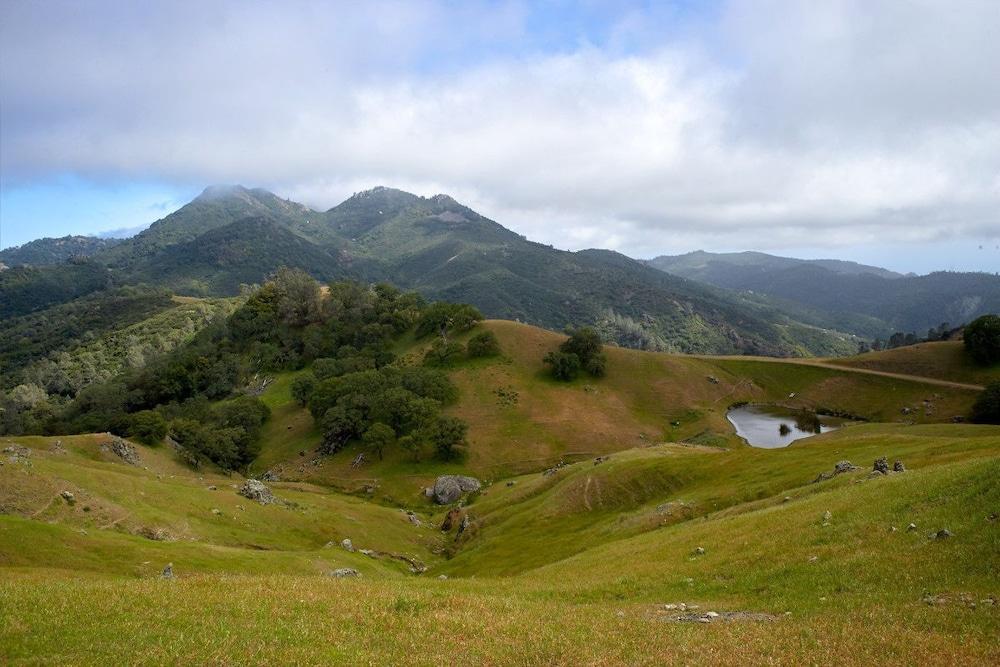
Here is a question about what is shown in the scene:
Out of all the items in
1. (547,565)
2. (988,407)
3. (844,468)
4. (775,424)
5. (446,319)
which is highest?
(446,319)

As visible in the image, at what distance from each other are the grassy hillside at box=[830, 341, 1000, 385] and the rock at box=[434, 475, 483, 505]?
10538cm

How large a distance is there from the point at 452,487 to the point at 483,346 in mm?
52239

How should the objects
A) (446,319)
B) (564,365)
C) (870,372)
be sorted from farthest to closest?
(446,319)
(564,365)
(870,372)

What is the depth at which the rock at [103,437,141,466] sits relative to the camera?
8256cm

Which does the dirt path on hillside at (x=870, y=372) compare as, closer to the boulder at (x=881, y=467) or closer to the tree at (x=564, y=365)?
the tree at (x=564, y=365)

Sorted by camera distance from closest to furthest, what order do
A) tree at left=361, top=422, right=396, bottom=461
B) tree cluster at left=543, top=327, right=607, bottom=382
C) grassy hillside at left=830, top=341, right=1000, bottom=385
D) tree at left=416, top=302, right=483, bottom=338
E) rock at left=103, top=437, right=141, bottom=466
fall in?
rock at left=103, top=437, right=141, bottom=466 → tree at left=361, top=422, right=396, bottom=461 → grassy hillside at left=830, top=341, right=1000, bottom=385 → tree cluster at left=543, top=327, right=607, bottom=382 → tree at left=416, top=302, right=483, bottom=338

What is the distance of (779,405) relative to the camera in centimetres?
13438

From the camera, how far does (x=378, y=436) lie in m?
110

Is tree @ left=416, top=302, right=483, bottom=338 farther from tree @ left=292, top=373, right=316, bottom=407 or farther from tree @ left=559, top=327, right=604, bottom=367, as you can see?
tree @ left=292, top=373, right=316, bottom=407

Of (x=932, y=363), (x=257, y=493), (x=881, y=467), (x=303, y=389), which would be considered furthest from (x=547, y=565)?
(x=932, y=363)

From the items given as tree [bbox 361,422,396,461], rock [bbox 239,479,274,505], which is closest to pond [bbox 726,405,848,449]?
tree [bbox 361,422,396,461]

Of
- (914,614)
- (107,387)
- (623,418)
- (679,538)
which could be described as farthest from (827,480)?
(107,387)

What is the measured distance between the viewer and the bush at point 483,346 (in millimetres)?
144875

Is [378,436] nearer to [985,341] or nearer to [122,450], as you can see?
[122,450]
